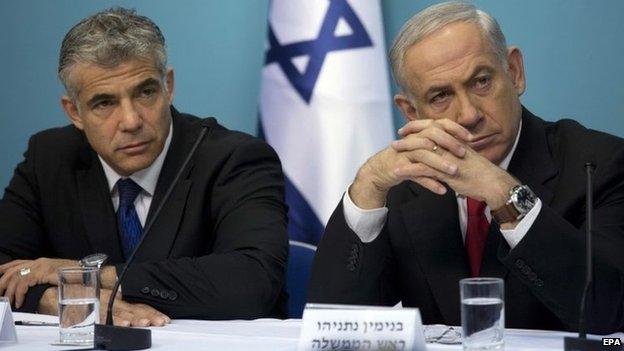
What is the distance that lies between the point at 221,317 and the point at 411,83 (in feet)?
2.81

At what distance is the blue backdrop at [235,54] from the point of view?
14.1ft

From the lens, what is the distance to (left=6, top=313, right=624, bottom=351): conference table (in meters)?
2.43

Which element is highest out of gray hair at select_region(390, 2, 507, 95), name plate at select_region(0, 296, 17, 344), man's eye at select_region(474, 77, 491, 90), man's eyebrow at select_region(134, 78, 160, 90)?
gray hair at select_region(390, 2, 507, 95)

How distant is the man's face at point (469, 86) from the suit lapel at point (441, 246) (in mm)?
204

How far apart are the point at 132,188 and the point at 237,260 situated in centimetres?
60

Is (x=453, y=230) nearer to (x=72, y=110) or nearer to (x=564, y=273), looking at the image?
(x=564, y=273)

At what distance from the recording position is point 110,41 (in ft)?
11.9

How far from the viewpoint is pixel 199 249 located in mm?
3664

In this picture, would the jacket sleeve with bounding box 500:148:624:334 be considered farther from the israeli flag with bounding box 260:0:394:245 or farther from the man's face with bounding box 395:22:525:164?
the israeli flag with bounding box 260:0:394:245

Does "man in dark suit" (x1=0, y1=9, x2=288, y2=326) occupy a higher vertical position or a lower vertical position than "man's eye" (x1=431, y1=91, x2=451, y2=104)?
lower

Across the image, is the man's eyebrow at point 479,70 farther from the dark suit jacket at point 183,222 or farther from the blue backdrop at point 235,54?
the blue backdrop at point 235,54

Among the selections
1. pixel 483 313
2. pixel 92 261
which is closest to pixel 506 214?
pixel 483 313

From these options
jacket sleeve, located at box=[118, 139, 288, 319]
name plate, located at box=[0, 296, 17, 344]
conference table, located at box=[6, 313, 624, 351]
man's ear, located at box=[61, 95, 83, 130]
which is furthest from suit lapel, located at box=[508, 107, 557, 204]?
man's ear, located at box=[61, 95, 83, 130]

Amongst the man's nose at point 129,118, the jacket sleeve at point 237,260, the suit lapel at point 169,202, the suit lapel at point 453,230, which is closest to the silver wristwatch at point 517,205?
the suit lapel at point 453,230
